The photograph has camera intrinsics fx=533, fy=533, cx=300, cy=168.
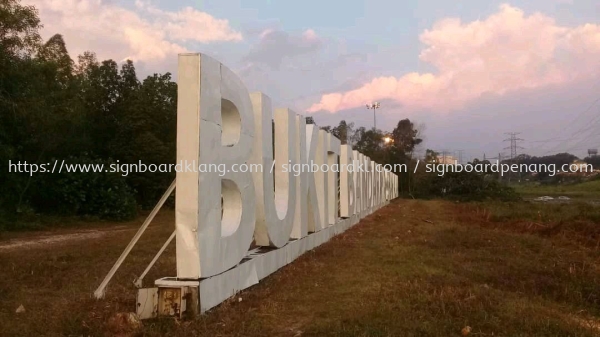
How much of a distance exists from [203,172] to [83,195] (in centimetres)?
1468

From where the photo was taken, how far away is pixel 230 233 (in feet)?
19.4

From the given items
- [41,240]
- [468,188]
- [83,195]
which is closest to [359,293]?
[41,240]

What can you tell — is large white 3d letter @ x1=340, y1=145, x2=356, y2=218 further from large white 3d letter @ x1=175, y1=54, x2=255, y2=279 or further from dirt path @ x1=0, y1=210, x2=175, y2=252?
large white 3d letter @ x1=175, y1=54, x2=255, y2=279

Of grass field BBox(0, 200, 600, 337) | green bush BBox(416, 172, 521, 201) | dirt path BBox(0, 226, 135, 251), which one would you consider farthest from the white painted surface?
green bush BBox(416, 172, 521, 201)

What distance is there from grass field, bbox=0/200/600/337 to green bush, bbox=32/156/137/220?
7757 millimetres

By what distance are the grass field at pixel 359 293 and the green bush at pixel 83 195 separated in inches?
305

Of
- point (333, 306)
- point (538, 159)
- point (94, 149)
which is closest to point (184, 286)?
point (333, 306)

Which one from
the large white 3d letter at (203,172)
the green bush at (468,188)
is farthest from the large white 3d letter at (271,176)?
the green bush at (468,188)

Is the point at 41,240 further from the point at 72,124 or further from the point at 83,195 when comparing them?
the point at 72,124

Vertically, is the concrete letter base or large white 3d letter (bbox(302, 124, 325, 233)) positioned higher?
large white 3d letter (bbox(302, 124, 325, 233))

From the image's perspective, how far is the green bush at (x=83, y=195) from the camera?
18141 millimetres

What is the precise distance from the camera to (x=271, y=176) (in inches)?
295

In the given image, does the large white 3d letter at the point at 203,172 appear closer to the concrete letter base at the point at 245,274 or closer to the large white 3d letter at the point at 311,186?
the concrete letter base at the point at 245,274

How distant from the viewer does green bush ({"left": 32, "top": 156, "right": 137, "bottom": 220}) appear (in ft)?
59.5
